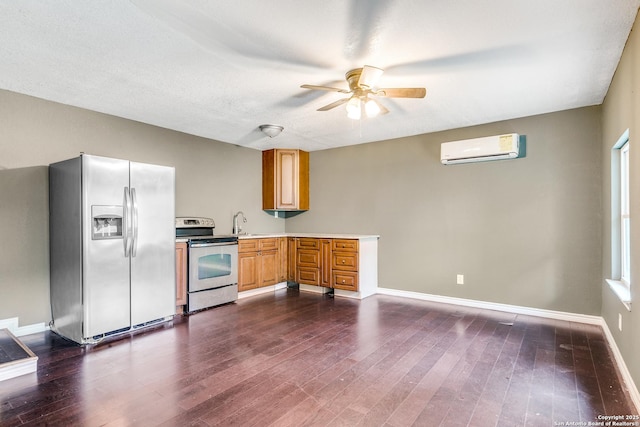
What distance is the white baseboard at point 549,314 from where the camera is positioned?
7.50 ft

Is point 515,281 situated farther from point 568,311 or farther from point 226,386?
Answer: point 226,386

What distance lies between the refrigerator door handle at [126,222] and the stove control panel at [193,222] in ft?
3.40

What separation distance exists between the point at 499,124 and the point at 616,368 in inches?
112

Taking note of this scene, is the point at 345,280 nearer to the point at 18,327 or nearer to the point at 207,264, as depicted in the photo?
the point at 207,264

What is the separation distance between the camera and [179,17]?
210cm

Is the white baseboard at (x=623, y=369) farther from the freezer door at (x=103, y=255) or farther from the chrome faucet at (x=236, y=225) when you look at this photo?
the chrome faucet at (x=236, y=225)

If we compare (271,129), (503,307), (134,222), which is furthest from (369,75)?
(503,307)

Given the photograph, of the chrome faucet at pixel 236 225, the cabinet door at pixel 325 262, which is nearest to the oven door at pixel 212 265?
the chrome faucet at pixel 236 225

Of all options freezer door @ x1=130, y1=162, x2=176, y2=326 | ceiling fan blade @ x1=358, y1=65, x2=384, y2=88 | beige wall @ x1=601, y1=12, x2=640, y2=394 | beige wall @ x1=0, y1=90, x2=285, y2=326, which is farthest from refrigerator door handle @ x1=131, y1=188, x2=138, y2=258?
beige wall @ x1=601, y1=12, x2=640, y2=394

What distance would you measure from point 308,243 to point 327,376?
3010mm

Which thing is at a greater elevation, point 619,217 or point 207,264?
point 619,217

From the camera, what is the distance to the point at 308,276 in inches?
212

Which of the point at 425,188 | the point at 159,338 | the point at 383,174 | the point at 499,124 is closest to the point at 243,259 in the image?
the point at 159,338

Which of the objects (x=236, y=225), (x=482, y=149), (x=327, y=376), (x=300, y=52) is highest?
(x=300, y=52)
